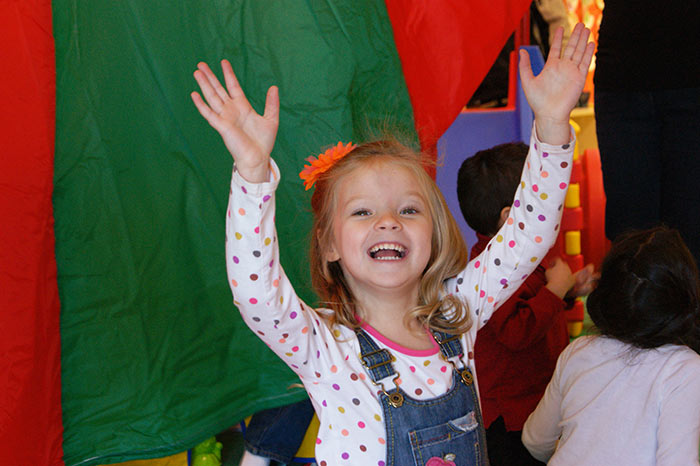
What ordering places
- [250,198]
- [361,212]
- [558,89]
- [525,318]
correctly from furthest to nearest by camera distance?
[525,318]
[361,212]
[558,89]
[250,198]

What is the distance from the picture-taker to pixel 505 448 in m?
1.48

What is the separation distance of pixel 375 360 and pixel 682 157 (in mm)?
871

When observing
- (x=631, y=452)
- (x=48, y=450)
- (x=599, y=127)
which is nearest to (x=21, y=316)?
(x=48, y=450)

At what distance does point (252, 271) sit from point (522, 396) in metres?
0.84

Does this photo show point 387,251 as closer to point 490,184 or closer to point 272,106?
point 272,106

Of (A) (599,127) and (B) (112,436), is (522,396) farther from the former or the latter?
(B) (112,436)

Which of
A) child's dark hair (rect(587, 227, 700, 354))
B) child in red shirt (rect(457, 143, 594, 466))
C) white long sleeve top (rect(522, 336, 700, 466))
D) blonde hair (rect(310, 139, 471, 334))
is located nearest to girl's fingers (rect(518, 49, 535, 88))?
blonde hair (rect(310, 139, 471, 334))

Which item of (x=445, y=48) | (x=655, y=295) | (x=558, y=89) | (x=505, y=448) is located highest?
(x=445, y=48)

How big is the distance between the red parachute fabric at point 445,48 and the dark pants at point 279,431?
0.65m

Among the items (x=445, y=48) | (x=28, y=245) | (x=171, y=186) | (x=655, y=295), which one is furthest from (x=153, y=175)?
(x=655, y=295)

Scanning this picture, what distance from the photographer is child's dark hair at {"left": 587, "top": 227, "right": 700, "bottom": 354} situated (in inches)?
42.9

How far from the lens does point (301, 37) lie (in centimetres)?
140

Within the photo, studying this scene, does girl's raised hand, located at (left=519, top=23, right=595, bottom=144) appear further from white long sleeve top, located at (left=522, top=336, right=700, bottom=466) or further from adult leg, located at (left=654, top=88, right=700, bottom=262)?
adult leg, located at (left=654, top=88, right=700, bottom=262)

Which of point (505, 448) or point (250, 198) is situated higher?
point (250, 198)
